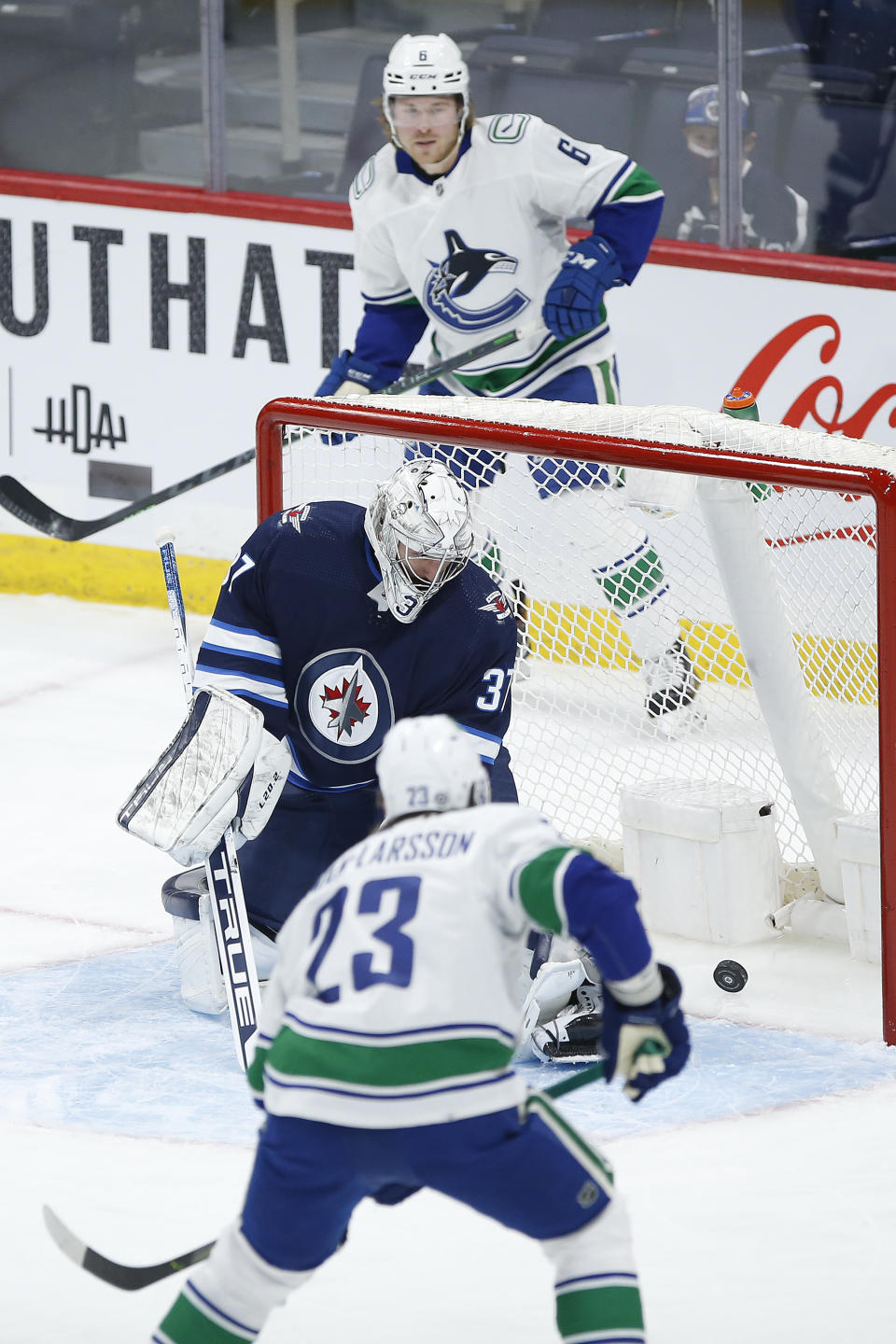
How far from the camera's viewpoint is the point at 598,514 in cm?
445

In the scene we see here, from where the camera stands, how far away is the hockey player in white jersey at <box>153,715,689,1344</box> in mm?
2018

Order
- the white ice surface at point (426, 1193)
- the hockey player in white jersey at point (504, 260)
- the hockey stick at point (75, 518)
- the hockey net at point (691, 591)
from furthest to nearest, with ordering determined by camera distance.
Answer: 1. the hockey stick at point (75, 518)
2. the hockey player in white jersey at point (504, 260)
3. the hockey net at point (691, 591)
4. the white ice surface at point (426, 1193)

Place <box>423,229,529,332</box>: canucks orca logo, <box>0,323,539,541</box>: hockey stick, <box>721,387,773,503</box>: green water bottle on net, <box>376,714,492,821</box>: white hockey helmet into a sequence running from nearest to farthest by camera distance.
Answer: <box>376,714,492,821</box>: white hockey helmet < <box>721,387,773,503</box>: green water bottle on net < <box>423,229,529,332</box>: canucks orca logo < <box>0,323,539,541</box>: hockey stick

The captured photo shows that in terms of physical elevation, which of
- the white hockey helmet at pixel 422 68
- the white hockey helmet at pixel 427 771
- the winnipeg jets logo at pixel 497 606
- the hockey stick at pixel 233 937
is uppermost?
the white hockey helmet at pixel 422 68

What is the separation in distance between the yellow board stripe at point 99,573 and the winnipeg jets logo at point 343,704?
7.93 ft

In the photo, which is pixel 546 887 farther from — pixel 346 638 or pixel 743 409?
pixel 743 409

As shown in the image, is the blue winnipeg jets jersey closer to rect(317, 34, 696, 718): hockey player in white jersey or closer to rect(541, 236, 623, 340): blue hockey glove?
rect(317, 34, 696, 718): hockey player in white jersey

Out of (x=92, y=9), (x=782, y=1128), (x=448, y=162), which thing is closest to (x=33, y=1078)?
(x=782, y=1128)

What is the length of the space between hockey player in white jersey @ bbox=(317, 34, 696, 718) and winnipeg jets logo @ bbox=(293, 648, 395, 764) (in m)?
1.13

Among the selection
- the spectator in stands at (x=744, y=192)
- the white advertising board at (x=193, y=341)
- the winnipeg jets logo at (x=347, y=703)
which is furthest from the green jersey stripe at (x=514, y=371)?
the winnipeg jets logo at (x=347, y=703)

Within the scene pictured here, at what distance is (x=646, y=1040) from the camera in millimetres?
2031

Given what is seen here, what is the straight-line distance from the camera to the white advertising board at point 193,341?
5.04 metres

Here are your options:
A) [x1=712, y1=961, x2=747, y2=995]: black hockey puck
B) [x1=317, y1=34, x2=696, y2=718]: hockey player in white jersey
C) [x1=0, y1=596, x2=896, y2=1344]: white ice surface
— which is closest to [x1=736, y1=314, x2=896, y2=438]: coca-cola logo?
[x1=317, y1=34, x2=696, y2=718]: hockey player in white jersey

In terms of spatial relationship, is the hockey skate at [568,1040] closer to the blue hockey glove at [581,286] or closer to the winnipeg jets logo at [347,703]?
the winnipeg jets logo at [347,703]
